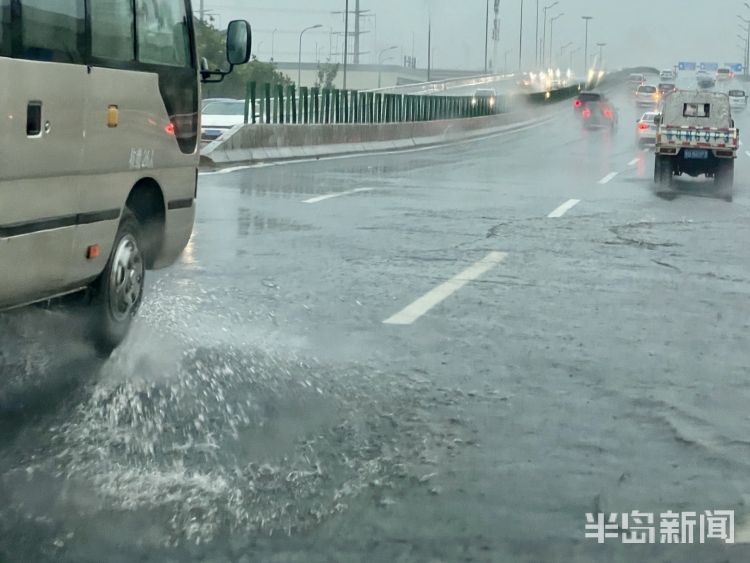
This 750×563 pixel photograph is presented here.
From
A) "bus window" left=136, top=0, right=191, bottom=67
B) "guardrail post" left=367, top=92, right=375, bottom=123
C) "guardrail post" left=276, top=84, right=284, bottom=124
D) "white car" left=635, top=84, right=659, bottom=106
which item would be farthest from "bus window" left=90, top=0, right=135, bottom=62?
"white car" left=635, top=84, right=659, bottom=106

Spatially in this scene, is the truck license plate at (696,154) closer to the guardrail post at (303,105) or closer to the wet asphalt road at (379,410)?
the guardrail post at (303,105)

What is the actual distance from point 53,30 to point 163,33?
172 cm

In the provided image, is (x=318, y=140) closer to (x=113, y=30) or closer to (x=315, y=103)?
(x=315, y=103)

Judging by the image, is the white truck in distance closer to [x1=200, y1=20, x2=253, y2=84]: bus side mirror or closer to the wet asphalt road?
the wet asphalt road

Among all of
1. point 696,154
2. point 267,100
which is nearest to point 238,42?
point 696,154

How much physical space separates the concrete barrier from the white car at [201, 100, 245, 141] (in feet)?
3.48

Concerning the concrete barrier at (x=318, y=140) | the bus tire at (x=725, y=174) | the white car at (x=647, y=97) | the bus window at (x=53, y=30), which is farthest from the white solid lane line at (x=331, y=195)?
the white car at (x=647, y=97)

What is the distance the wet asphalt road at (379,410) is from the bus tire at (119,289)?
150 millimetres

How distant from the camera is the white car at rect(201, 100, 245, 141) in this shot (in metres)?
29.2

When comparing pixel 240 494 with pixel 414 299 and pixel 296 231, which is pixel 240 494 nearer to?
pixel 414 299

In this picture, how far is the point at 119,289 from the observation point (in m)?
7.06

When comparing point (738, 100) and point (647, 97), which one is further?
point (738, 100)

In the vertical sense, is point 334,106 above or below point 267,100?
below

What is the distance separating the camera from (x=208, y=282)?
378 inches
